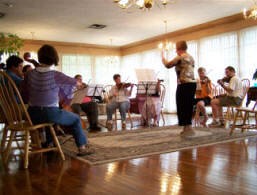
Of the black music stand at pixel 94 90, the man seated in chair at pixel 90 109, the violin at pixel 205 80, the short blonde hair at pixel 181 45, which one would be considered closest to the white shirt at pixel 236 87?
the violin at pixel 205 80

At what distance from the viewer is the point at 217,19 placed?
7.69 m

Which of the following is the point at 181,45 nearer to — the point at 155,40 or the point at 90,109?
the point at 90,109

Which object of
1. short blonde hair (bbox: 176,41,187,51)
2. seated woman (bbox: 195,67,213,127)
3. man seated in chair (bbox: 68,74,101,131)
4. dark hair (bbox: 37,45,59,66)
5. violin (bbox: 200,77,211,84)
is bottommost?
man seated in chair (bbox: 68,74,101,131)

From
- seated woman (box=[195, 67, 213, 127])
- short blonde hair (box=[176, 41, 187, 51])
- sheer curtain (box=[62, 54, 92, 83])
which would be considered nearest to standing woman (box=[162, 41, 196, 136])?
short blonde hair (box=[176, 41, 187, 51])

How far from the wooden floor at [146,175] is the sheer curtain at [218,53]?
5.05m

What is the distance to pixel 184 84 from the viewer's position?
13.1 feet

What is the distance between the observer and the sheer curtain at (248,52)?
23.5 ft

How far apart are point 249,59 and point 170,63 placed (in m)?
4.11

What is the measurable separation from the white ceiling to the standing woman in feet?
7.93

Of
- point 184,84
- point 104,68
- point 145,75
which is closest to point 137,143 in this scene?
point 184,84

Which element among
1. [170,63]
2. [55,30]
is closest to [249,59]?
[170,63]

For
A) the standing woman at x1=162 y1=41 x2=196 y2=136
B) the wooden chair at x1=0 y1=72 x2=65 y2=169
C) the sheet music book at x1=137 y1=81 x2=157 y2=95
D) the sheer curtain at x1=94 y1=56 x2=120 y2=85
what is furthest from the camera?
the sheer curtain at x1=94 y1=56 x2=120 y2=85

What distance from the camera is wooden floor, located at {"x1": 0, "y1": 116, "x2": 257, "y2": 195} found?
1.94m

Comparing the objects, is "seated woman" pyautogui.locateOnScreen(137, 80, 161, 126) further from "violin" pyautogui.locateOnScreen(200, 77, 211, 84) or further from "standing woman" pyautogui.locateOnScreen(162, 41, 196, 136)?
"standing woman" pyautogui.locateOnScreen(162, 41, 196, 136)
